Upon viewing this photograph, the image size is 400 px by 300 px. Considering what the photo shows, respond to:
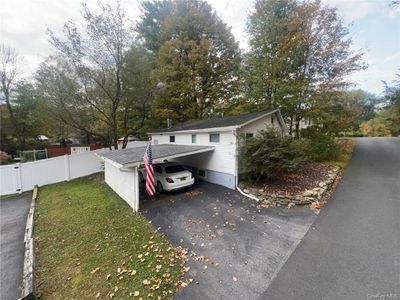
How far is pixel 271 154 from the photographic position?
8773mm

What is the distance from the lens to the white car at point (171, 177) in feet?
32.6

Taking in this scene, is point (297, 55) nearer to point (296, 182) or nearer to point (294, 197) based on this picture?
point (296, 182)

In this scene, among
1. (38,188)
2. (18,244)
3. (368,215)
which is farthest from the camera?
(38,188)

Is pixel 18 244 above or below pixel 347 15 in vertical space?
below

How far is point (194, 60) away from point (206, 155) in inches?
440

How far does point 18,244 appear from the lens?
615 cm

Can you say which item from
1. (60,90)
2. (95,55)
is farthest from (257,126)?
(60,90)

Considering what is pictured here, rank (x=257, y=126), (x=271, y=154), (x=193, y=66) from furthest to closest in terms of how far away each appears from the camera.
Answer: (x=193, y=66) → (x=257, y=126) → (x=271, y=154)

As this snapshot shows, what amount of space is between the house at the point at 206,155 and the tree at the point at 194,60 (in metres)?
7.41

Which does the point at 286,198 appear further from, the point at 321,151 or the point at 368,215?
the point at 321,151

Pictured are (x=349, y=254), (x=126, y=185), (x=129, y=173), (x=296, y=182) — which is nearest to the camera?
(x=349, y=254)

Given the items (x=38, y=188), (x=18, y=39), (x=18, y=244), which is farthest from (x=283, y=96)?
(x=18, y=39)

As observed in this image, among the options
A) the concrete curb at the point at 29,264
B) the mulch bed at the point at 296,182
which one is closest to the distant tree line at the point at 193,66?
the mulch bed at the point at 296,182

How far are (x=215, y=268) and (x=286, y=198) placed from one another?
4.97 meters
